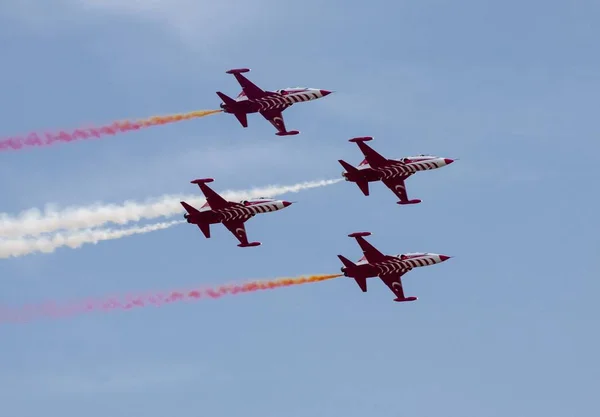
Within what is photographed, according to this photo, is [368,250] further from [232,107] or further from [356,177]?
[232,107]

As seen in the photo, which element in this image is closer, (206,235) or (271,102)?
(206,235)

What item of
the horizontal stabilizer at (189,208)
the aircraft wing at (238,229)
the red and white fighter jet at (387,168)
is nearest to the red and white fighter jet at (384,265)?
the red and white fighter jet at (387,168)

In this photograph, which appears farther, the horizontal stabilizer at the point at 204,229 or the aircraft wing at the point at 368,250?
the aircraft wing at the point at 368,250

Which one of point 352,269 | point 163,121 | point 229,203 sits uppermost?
point 163,121

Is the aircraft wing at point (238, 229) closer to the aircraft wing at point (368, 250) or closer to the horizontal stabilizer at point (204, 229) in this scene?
the horizontal stabilizer at point (204, 229)

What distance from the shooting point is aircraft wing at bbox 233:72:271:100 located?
118 meters

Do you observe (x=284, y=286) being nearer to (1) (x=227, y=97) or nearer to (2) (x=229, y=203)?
(2) (x=229, y=203)

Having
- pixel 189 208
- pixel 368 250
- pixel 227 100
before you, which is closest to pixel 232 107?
pixel 227 100

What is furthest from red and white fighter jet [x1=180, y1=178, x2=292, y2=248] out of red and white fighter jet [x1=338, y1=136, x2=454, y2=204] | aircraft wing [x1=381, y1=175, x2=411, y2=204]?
aircraft wing [x1=381, y1=175, x2=411, y2=204]

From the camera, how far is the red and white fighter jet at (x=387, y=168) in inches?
4523

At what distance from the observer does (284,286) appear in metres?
116

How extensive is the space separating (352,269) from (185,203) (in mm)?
14216

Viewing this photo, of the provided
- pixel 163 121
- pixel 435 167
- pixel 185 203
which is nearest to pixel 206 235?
pixel 185 203

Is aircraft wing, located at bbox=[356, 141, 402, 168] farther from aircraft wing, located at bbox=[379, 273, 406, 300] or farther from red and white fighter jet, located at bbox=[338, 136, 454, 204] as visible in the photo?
aircraft wing, located at bbox=[379, 273, 406, 300]
